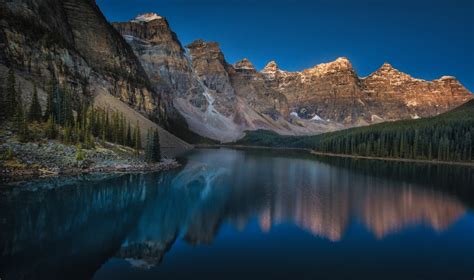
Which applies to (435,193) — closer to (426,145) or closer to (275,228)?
(275,228)

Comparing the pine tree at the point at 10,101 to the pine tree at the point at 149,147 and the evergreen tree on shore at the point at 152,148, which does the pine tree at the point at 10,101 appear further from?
the evergreen tree on shore at the point at 152,148

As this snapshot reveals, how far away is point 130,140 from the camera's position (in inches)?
2859

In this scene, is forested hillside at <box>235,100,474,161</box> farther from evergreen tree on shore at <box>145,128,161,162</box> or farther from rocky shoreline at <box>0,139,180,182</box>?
rocky shoreline at <box>0,139,180,182</box>

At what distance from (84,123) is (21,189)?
95.3ft

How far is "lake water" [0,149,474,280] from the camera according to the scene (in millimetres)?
16328

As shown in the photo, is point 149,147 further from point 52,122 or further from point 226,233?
point 226,233

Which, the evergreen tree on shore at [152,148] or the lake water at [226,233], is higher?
the evergreen tree on shore at [152,148]

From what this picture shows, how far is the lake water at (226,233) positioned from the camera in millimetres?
16328

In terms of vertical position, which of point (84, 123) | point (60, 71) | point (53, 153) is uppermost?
point (60, 71)

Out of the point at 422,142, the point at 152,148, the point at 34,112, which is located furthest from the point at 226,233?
the point at 422,142

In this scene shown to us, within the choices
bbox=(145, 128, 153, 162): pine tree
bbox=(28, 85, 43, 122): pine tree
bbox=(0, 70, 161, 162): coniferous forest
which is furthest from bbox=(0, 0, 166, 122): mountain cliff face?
bbox=(145, 128, 153, 162): pine tree

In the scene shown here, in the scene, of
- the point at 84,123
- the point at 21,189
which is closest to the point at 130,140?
the point at 84,123

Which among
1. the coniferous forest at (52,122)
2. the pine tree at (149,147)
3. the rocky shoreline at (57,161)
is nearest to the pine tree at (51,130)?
the coniferous forest at (52,122)

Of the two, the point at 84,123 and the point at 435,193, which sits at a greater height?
the point at 84,123
